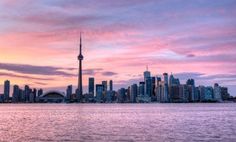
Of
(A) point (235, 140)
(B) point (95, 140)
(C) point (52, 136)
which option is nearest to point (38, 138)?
(C) point (52, 136)

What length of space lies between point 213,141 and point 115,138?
52.2ft

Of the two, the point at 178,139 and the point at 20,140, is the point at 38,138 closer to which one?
the point at 20,140

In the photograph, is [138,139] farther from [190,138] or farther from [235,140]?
[235,140]

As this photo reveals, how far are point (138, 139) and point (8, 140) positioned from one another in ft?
70.1

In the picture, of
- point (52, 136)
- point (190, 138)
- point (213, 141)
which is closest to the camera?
point (213, 141)

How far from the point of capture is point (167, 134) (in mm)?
74375

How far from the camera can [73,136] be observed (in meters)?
71.3

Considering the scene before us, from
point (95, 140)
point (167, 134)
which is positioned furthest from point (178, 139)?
point (95, 140)

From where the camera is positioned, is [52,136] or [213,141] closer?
[213,141]

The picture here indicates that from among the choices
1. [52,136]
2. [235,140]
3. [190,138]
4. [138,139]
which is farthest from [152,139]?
[52,136]

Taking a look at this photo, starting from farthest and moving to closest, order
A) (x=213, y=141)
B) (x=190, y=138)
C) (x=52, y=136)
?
(x=52, y=136), (x=190, y=138), (x=213, y=141)

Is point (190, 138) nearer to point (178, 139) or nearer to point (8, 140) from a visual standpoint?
point (178, 139)

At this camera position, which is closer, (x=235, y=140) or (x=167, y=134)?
(x=235, y=140)

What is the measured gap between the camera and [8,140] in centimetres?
6625
